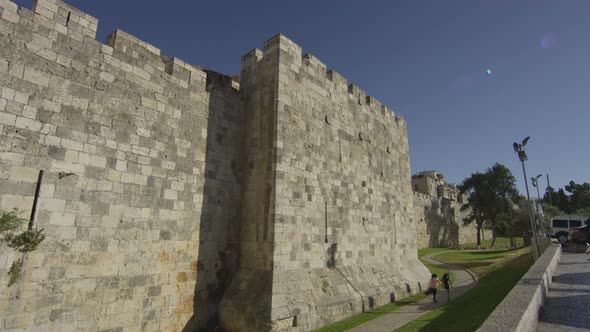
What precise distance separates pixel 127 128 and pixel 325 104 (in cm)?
665

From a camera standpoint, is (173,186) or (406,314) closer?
(173,186)

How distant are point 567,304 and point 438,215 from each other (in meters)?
38.3

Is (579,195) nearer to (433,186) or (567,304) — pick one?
(433,186)

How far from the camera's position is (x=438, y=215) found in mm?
43656

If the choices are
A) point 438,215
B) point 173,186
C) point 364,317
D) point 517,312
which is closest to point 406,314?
A: point 364,317

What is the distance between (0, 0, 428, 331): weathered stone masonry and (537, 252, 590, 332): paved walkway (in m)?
5.03

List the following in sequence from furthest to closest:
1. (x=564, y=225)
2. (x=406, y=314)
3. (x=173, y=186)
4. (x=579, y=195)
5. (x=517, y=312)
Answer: (x=579, y=195) < (x=564, y=225) < (x=406, y=314) < (x=173, y=186) < (x=517, y=312)

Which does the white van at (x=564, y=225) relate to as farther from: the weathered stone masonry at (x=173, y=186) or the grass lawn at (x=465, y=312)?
the weathered stone masonry at (x=173, y=186)

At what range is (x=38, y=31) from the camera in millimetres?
6816

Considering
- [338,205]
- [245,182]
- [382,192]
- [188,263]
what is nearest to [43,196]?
[188,263]

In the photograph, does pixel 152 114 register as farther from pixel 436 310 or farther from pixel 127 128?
pixel 436 310

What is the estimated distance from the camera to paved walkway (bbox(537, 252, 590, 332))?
20.3 ft

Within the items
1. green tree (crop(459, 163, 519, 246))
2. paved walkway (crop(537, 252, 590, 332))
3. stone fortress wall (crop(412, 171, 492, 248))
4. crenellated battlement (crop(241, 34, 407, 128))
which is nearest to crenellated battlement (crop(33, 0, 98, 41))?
crenellated battlement (crop(241, 34, 407, 128))

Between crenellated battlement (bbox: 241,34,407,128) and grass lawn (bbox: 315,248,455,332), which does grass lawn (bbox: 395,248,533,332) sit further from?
crenellated battlement (bbox: 241,34,407,128)
